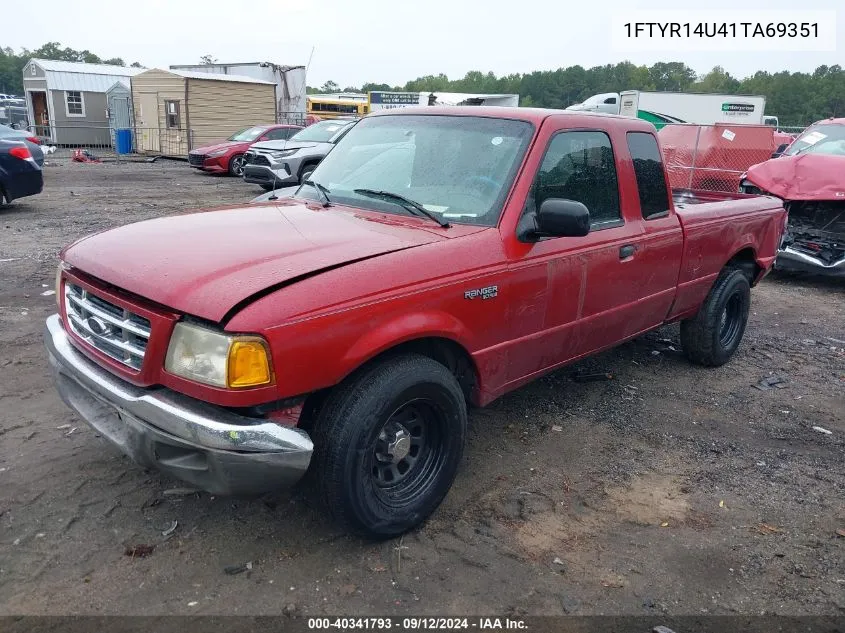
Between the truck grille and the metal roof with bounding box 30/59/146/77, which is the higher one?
the metal roof with bounding box 30/59/146/77

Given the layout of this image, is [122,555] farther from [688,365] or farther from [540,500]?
[688,365]

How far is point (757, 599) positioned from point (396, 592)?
1.50 metres

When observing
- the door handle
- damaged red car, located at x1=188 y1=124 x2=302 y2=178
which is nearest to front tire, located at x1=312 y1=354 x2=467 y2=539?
the door handle

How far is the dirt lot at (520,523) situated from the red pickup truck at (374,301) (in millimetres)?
333

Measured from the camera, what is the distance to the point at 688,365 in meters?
5.61

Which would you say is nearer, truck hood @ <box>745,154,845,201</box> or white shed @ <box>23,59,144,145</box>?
truck hood @ <box>745,154,845,201</box>

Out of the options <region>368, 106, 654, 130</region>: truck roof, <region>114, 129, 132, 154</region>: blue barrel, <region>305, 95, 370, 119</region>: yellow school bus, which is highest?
<region>305, 95, 370, 119</region>: yellow school bus

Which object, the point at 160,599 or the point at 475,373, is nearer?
the point at 160,599

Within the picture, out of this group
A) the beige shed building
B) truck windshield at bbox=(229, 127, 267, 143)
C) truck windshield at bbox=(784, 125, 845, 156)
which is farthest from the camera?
the beige shed building

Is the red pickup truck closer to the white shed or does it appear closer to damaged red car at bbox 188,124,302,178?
damaged red car at bbox 188,124,302,178

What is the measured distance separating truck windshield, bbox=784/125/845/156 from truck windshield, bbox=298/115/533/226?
7413mm

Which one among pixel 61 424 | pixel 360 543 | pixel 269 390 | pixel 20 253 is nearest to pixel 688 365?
pixel 360 543

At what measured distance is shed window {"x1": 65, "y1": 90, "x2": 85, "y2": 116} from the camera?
96.6 feet

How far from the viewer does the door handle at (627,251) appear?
399 centimetres
